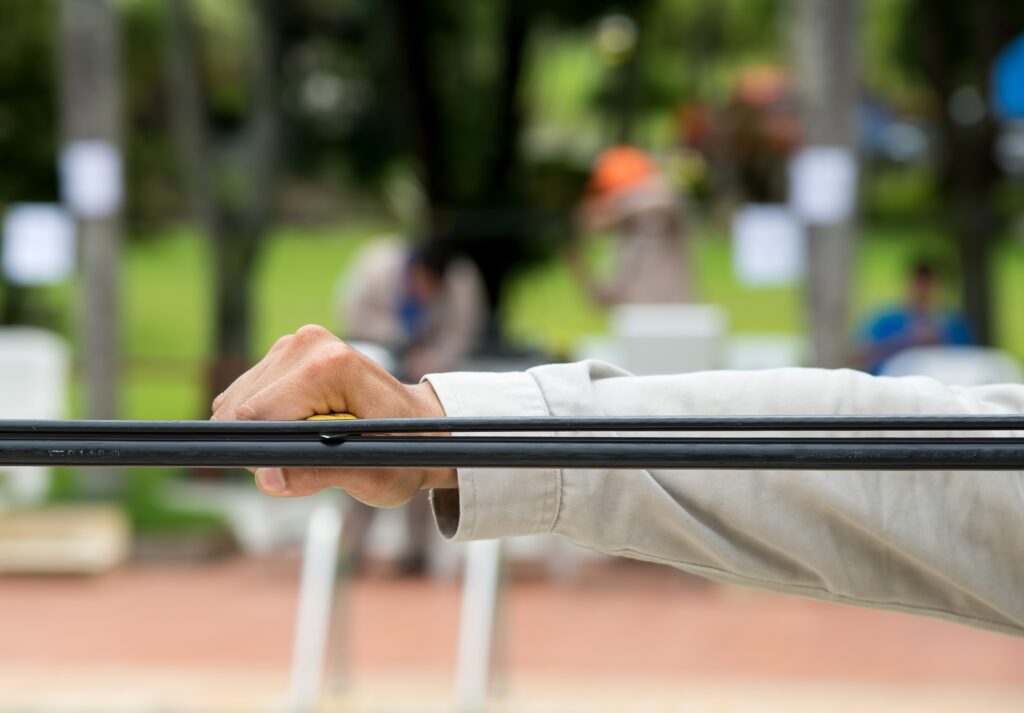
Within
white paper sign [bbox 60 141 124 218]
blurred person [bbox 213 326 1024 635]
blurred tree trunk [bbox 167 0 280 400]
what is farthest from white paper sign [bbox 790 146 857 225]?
blurred person [bbox 213 326 1024 635]

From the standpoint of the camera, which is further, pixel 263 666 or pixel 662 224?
pixel 662 224

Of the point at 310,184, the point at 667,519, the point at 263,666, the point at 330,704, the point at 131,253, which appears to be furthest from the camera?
the point at 131,253

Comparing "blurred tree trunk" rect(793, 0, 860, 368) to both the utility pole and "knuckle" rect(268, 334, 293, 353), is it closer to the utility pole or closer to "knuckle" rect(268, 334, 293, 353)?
the utility pole

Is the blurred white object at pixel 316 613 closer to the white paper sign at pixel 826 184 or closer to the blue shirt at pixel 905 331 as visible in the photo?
the white paper sign at pixel 826 184

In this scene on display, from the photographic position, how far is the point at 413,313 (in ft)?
23.2

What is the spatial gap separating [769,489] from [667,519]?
0.11 m

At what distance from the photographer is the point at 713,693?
5.36 meters

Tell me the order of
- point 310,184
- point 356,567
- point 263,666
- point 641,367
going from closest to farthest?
1. point 263,666
2. point 641,367
3. point 356,567
4. point 310,184

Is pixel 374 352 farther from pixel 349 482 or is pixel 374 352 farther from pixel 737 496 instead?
pixel 349 482

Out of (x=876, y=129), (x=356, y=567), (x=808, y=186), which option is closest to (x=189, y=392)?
(x=356, y=567)

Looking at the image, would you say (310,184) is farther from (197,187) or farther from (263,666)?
(263,666)

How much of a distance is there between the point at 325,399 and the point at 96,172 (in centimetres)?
690

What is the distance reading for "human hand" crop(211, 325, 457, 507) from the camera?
4.75ft

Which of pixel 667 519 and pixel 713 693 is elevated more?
pixel 667 519
